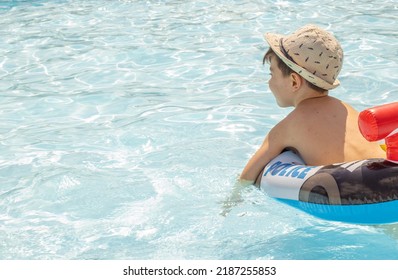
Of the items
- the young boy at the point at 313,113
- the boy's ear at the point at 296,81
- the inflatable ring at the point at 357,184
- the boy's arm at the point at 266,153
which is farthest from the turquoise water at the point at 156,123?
the boy's ear at the point at 296,81

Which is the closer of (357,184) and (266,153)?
(357,184)

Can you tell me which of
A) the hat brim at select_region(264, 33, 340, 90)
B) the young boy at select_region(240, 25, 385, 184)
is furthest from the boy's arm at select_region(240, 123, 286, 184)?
the hat brim at select_region(264, 33, 340, 90)

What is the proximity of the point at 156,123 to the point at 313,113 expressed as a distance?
2104 millimetres

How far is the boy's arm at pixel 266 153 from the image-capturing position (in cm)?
384

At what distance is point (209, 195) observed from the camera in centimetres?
439

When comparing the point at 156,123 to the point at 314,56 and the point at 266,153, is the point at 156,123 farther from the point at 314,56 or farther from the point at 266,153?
the point at 314,56

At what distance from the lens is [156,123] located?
18.6 ft

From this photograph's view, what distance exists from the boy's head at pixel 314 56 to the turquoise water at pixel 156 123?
687 mm

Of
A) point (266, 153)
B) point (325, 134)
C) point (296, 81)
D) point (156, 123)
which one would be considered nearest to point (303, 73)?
point (296, 81)

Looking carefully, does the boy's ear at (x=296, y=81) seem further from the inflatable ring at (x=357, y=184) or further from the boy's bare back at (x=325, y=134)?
the inflatable ring at (x=357, y=184)

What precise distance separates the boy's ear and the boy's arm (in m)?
0.21
